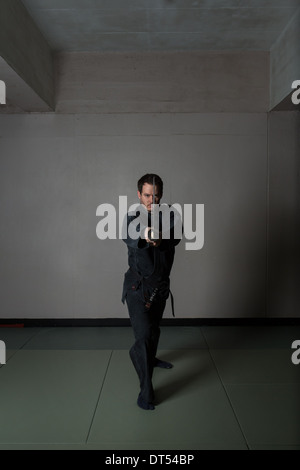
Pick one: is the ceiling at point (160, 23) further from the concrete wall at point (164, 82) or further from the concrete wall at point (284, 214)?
the concrete wall at point (284, 214)

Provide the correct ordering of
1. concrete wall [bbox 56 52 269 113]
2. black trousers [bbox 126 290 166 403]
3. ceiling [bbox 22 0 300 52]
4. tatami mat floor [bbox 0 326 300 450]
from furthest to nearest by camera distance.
→ 1. concrete wall [bbox 56 52 269 113]
2. ceiling [bbox 22 0 300 52]
3. black trousers [bbox 126 290 166 403]
4. tatami mat floor [bbox 0 326 300 450]

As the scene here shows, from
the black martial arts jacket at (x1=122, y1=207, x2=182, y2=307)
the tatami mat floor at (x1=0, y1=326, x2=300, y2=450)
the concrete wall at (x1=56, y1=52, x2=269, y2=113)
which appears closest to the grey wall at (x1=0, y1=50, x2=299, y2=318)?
the concrete wall at (x1=56, y1=52, x2=269, y2=113)

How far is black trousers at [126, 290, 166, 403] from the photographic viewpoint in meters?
2.68

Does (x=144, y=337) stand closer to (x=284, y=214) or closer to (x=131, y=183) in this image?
(x=131, y=183)

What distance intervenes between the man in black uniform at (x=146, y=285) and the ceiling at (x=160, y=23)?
7.16ft

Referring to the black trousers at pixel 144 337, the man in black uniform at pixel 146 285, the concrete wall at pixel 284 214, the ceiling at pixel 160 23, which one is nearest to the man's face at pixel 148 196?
the man in black uniform at pixel 146 285

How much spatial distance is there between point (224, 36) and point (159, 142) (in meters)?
1.50

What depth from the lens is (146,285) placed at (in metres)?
2.79

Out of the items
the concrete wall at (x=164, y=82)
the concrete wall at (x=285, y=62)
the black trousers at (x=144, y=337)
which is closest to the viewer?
the black trousers at (x=144, y=337)

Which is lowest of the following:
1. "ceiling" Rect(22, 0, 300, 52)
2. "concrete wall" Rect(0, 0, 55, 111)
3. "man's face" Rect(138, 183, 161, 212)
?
"man's face" Rect(138, 183, 161, 212)

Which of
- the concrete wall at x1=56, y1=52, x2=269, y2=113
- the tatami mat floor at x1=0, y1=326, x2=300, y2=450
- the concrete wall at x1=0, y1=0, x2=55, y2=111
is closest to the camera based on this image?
the tatami mat floor at x1=0, y1=326, x2=300, y2=450

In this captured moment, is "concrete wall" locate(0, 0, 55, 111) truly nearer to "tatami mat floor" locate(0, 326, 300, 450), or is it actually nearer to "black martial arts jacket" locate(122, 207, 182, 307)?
"black martial arts jacket" locate(122, 207, 182, 307)

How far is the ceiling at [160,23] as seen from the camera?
3664mm

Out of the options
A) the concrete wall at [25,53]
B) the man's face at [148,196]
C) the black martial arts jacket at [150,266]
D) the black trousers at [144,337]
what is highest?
the concrete wall at [25,53]
